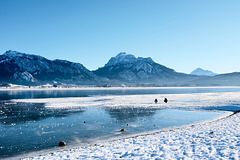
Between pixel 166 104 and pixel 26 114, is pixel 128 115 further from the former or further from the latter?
pixel 166 104

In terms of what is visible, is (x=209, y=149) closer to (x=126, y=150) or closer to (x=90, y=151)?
(x=126, y=150)

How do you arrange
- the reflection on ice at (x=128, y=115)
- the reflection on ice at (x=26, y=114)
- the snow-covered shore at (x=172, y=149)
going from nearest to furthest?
the snow-covered shore at (x=172, y=149), the reflection on ice at (x=128, y=115), the reflection on ice at (x=26, y=114)

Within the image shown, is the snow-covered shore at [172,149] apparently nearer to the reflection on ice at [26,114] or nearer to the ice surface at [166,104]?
the reflection on ice at [26,114]

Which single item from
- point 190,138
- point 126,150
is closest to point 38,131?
point 126,150

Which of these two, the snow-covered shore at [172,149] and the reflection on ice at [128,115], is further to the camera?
the reflection on ice at [128,115]

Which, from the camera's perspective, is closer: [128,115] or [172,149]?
[172,149]

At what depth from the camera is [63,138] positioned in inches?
782

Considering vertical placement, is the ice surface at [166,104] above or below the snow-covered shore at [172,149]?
below

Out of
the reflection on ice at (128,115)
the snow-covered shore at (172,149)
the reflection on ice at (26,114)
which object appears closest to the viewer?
the snow-covered shore at (172,149)

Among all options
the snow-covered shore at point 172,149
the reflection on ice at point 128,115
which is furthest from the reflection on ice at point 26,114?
the snow-covered shore at point 172,149

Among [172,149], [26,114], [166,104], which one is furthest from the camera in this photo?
[166,104]

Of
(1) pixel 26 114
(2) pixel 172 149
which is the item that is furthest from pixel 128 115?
(2) pixel 172 149

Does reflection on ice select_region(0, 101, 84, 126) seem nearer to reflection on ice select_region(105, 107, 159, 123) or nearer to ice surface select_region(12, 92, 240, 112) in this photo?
ice surface select_region(12, 92, 240, 112)

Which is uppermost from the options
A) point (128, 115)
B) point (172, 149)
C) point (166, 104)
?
point (172, 149)
